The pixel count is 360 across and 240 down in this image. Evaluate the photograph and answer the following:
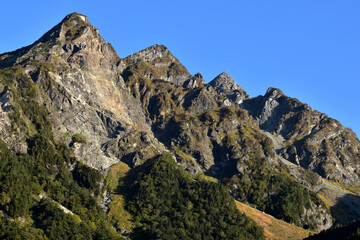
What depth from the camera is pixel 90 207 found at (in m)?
192

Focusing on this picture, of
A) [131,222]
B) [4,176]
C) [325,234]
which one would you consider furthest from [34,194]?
[325,234]

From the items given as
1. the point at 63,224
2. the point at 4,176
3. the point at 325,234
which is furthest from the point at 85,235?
the point at 325,234

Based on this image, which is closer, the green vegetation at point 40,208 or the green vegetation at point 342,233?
the green vegetation at point 40,208

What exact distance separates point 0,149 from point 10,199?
44397 mm

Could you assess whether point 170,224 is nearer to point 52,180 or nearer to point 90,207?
point 90,207

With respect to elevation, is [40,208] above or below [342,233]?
below

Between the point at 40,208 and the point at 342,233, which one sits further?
the point at 342,233

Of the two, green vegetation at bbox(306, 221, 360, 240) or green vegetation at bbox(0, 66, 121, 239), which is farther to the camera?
green vegetation at bbox(306, 221, 360, 240)

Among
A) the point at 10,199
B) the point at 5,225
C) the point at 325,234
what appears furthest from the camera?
the point at 325,234

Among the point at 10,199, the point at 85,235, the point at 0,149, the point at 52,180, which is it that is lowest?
the point at 85,235

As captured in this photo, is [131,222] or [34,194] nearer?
[34,194]

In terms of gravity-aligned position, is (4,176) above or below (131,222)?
above

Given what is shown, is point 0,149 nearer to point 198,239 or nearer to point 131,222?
point 131,222

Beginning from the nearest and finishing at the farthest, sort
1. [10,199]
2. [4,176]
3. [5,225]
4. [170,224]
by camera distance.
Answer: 1. [5,225]
2. [10,199]
3. [4,176]
4. [170,224]
